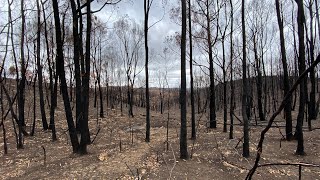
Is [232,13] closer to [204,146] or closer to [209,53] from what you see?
[209,53]

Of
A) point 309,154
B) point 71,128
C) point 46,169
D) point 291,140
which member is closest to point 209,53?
point 291,140

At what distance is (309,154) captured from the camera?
12.2 m

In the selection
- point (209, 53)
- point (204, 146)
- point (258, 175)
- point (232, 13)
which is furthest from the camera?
point (209, 53)

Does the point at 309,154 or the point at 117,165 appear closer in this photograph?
the point at 117,165

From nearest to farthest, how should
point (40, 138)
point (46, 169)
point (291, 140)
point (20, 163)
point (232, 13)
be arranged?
point (46, 169) < point (20, 163) < point (291, 140) < point (232, 13) < point (40, 138)

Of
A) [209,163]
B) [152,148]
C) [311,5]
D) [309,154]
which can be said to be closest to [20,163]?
[152,148]

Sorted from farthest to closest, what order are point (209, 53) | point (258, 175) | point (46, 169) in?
point (209, 53), point (46, 169), point (258, 175)

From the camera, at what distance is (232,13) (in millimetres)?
15859

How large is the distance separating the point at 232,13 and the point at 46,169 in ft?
38.1

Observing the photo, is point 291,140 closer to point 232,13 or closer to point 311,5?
point 232,13

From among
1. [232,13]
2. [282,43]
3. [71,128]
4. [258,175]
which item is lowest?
[258,175]

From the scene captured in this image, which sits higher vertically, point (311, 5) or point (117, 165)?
point (311, 5)

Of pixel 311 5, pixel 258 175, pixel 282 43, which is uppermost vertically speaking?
pixel 311 5

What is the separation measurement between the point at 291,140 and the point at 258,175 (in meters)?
5.87
